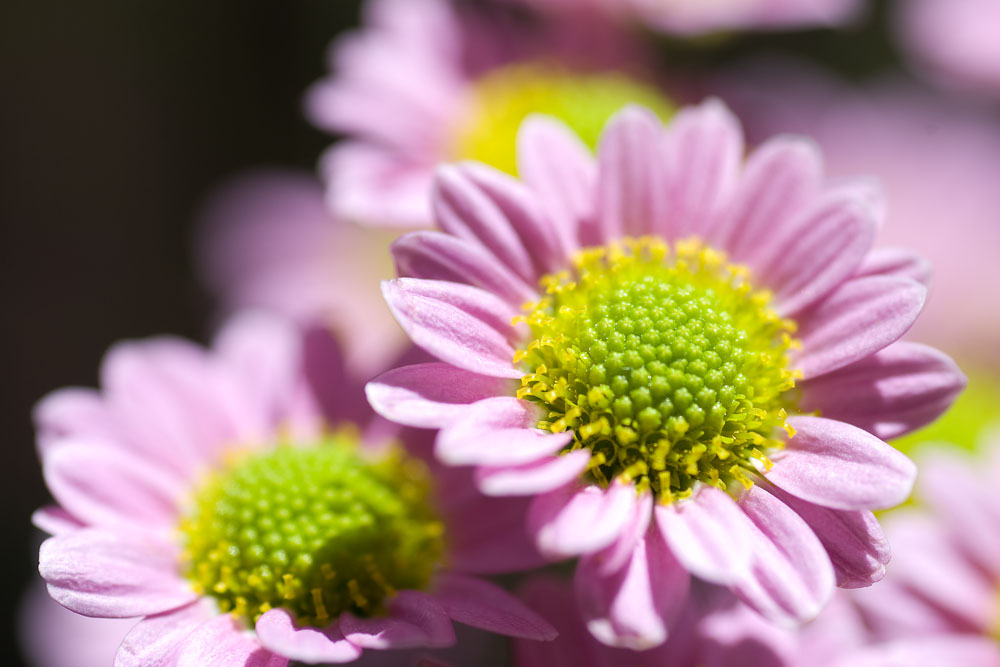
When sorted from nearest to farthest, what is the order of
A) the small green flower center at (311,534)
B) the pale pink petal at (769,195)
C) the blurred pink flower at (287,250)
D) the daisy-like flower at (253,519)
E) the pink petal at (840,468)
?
the pink petal at (840,468) < the daisy-like flower at (253,519) < the small green flower center at (311,534) < the pale pink petal at (769,195) < the blurred pink flower at (287,250)

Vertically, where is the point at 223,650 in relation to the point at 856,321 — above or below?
below

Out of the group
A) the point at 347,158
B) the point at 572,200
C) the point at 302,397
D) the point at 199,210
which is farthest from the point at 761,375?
the point at 199,210

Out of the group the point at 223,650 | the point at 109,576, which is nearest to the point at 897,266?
the point at 223,650

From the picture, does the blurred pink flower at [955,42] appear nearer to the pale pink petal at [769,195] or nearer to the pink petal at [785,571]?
the pale pink petal at [769,195]

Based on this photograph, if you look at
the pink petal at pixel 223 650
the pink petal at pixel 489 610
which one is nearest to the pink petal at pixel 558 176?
the pink petal at pixel 489 610

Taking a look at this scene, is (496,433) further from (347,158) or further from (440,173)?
(347,158)

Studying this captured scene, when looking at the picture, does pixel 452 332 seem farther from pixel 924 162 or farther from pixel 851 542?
pixel 924 162
